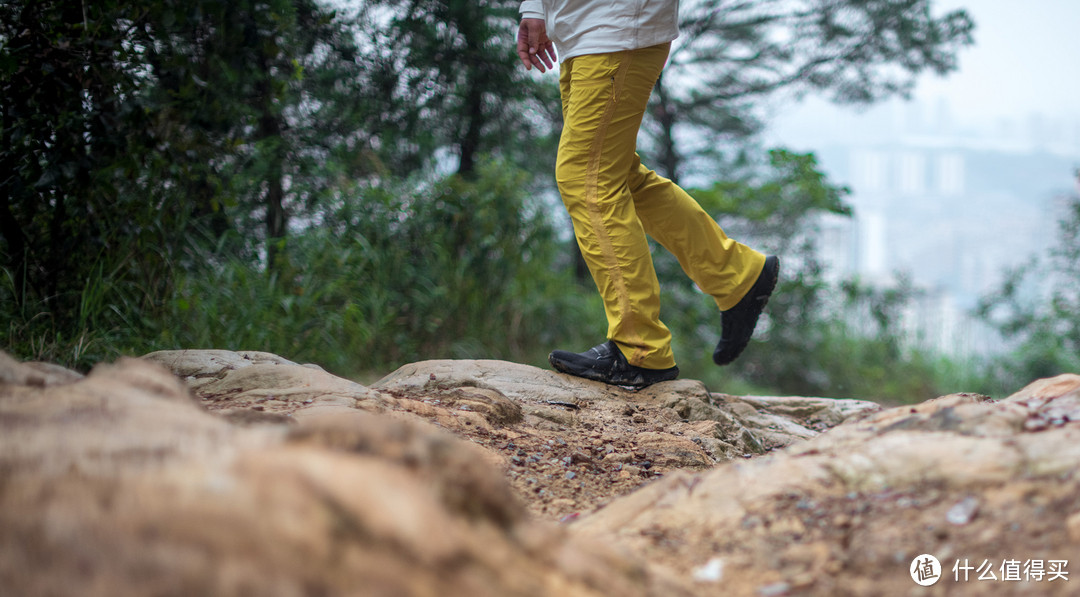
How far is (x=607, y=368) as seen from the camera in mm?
2686

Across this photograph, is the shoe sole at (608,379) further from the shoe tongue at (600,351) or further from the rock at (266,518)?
the rock at (266,518)

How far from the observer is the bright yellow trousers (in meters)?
2.45

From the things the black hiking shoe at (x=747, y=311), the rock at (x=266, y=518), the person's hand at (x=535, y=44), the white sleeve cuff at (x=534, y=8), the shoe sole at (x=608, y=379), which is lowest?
the shoe sole at (x=608, y=379)

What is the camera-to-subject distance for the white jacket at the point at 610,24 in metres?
2.39

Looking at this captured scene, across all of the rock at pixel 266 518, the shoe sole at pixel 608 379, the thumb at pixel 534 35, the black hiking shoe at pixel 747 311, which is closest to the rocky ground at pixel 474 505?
the rock at pixel 266 518

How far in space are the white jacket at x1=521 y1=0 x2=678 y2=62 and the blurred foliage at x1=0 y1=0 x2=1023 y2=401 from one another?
1336 millimetres

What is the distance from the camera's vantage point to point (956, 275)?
11922 mm

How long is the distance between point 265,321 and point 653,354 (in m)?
1.64

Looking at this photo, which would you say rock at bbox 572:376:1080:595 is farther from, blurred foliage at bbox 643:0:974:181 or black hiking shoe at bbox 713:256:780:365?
blurred foliage at bbox 643:0:974:181

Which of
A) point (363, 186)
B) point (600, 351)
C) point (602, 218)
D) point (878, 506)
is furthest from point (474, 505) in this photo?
point (363, 186)

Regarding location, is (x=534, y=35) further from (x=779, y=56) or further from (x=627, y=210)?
(x=779, y=56)

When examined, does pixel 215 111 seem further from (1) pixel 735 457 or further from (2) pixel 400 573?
(2) pixel 400 573

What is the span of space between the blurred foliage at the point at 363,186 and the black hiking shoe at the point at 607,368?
118 cm

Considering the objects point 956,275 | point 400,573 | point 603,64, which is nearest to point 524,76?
point 603,64
